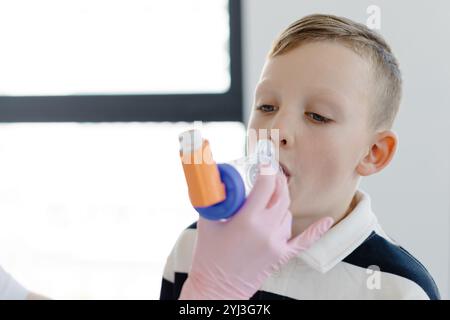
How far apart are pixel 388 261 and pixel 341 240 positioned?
77 millimetres

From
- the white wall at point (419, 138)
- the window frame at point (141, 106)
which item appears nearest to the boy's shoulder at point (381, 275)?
the white wall at point (419, 138)

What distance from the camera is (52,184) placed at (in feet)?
6.82

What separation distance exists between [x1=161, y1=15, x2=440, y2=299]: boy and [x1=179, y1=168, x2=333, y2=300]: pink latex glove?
114mm

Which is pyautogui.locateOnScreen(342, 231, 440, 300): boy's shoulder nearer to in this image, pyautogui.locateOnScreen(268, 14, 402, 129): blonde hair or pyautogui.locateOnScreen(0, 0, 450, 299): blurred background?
pyautogui.locateOnScreen(268, 14, 402, 129): blonde hair

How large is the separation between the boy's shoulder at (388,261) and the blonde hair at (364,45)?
200 millimetres

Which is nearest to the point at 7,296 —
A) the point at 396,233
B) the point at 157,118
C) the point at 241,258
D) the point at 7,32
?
the point at 241,258

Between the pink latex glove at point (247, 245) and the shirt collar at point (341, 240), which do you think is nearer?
the pink latex glove at point (247, 245)

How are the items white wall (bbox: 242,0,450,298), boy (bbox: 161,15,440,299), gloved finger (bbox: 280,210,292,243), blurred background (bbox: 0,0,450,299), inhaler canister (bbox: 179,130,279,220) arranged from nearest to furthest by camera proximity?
inhaler canister (bbox: 179,130,279,220) < gloved finger (bbox: 280,210,292,243) < boy (bbox: 161,15,440,299) < white wall (bbox: 242,0,450,298) < blurred background (bbox: 0,0,450,299)

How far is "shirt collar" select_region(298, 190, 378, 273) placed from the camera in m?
0.87

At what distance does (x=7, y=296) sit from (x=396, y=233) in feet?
3.35

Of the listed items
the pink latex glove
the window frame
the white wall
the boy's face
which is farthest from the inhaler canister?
the window frame

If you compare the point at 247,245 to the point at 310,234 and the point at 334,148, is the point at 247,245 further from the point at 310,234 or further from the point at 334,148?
the point at 334,148

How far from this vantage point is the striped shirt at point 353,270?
0.85 meters

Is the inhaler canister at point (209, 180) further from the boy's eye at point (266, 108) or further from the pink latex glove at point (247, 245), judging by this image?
the boy's eye at point (266, 108)
